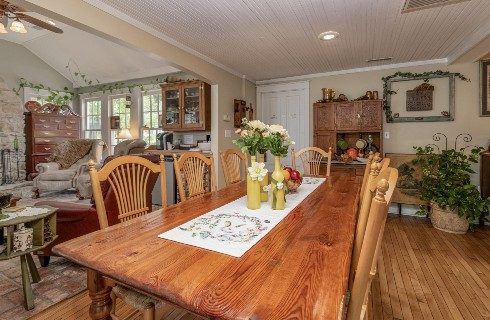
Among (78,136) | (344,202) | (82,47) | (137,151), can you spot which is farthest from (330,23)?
(78,136)

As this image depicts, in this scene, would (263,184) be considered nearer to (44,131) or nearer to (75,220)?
(75,220)

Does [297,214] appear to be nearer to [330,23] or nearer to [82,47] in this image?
[330,23]

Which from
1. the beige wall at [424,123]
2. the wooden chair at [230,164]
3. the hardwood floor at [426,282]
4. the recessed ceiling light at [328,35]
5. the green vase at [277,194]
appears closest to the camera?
the green vase at [277,194]

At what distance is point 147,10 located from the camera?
261 centimetres

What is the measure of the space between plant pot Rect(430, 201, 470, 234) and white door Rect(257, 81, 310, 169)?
2.33 meters

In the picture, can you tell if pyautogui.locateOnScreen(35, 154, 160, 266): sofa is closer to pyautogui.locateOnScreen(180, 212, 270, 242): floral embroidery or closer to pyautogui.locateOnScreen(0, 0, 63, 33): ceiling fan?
pyautogui.locateOnScreen(180, 212, 270, 242): floral embroidery

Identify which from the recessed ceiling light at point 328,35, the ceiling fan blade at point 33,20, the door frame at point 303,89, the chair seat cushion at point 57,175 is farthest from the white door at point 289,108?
the chair seat cushion at point 57,175

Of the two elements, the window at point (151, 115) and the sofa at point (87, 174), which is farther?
the window at point (151, 115)

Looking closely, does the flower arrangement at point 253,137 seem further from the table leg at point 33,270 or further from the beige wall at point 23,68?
the beige wall at point 23,68

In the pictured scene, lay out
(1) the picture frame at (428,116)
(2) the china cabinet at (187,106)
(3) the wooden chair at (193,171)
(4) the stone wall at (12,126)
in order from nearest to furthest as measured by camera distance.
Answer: (3) the wooden chair at (193,171)
(1) the picture frame at (428,116)
(2) the china cabinet at (187,106)
(4) the stone wall at (12,126)

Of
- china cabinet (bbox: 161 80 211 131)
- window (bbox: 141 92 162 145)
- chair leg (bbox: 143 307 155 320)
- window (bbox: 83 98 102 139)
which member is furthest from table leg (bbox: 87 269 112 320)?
window (bbox: 83 98 102 139)

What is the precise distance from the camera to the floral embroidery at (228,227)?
3.45 ft

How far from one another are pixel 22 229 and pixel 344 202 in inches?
87.7

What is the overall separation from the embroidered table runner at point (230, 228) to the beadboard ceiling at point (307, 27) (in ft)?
6.40
